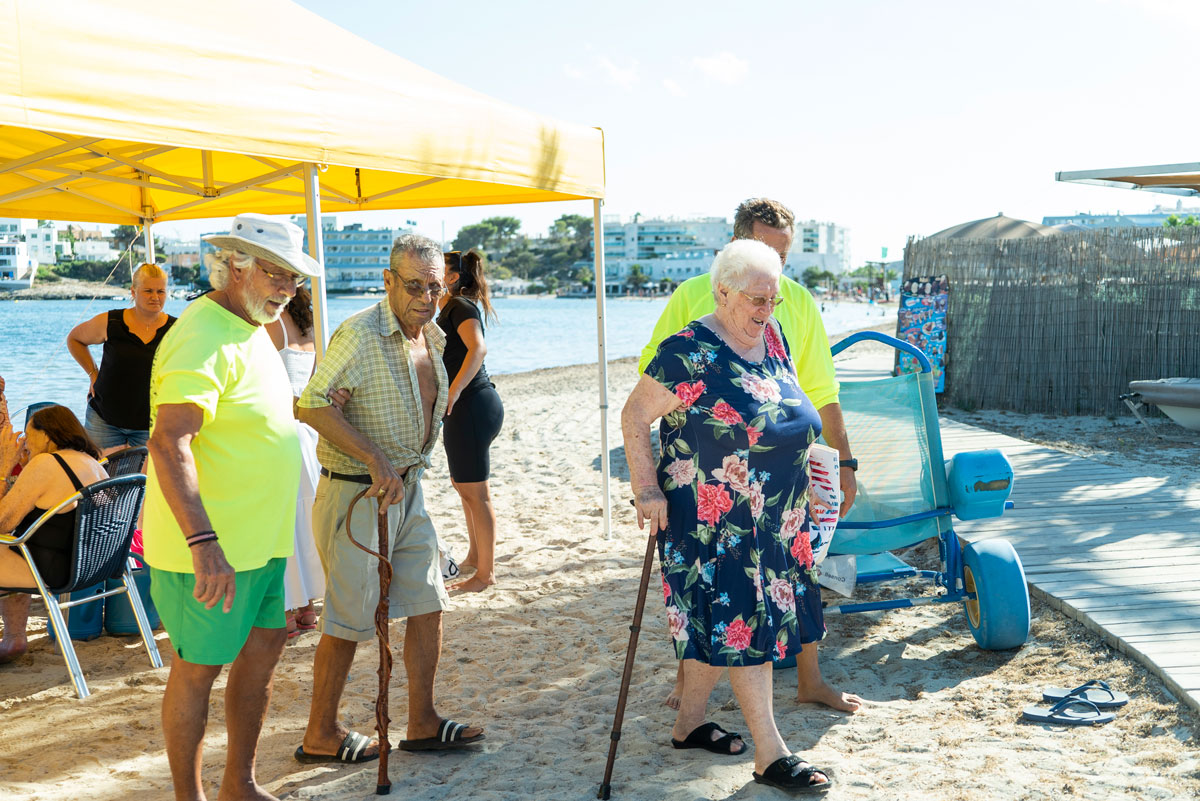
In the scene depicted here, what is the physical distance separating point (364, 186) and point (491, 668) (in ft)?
11.8

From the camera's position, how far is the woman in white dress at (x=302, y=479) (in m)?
3.82

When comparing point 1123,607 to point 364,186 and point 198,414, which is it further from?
point 364,186

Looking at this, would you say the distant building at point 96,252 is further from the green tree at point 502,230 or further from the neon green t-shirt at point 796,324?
the green tree at point 502,230

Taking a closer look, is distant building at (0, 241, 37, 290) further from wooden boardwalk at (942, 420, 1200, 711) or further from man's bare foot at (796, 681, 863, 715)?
man's bare foot at (796, 681, 863, 715)

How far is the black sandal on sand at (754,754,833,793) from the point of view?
2.63 meters

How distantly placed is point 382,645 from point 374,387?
0.75 m

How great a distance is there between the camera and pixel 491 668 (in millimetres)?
3887

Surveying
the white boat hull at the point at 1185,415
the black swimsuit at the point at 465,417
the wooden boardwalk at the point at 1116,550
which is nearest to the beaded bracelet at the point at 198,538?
the black swimsuit at the point at 465,417

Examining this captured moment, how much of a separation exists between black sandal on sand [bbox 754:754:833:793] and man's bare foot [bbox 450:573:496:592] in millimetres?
2475

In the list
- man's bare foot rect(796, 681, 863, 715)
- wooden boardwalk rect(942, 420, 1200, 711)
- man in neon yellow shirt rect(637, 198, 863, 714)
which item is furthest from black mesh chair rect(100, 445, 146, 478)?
wooden boardwalk rect(942, 420, 1200, 711)

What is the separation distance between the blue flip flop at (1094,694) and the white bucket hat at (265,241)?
2.84m

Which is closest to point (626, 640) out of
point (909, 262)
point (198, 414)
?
point (198, 414)

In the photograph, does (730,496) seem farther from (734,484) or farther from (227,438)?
(227,438)

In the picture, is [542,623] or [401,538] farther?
[542,623]
